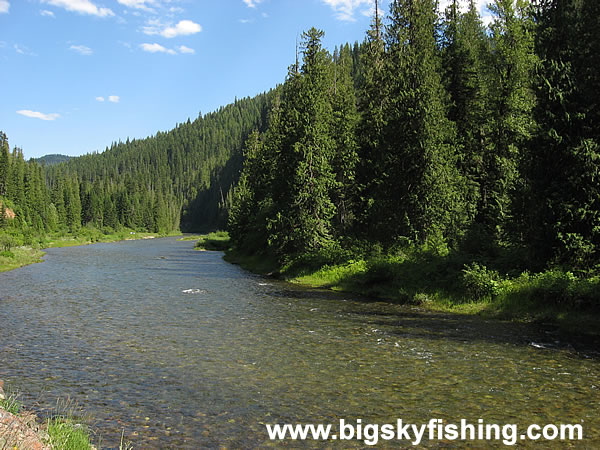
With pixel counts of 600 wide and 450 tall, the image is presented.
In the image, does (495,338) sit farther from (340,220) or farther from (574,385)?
(340,220)

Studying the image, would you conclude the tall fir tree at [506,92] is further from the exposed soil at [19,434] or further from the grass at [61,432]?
the exposed soil at [19,434]

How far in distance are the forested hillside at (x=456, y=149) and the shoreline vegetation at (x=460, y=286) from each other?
10.5 inches

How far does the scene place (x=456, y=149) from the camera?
113 ft

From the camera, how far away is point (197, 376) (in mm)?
13438

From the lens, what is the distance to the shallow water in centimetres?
1038

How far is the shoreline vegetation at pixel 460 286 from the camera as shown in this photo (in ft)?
61.6

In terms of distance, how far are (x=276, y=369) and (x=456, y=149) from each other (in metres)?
25.5

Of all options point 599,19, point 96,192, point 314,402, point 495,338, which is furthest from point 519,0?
point 96,192

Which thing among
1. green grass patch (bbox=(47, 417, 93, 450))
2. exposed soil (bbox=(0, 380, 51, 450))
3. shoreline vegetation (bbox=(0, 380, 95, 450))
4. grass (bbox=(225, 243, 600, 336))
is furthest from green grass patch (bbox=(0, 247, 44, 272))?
exposed soil (bbox=(0, 380, 51, 450))

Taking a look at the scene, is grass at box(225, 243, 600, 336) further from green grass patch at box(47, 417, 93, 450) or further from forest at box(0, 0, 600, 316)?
green grass patch at box(47, 417, 93, 450)

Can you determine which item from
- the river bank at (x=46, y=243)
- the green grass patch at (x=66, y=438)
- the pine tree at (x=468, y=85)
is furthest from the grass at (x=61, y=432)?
the river bank at (x=46, y=243)

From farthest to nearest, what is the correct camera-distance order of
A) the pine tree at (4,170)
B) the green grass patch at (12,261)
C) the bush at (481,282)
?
the pine tree at (4,170)
the green grass patch at (12,261)
the bush at (481,282)

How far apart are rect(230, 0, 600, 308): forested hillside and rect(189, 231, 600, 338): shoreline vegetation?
10.5 inches

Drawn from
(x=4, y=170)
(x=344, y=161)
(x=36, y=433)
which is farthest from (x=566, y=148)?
(x=4, y=170)
